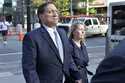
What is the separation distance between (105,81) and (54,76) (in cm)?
276

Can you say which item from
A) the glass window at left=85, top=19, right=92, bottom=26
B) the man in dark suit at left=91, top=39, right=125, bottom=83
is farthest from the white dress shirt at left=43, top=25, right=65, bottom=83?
the glass window at left=85, top=19, right=92, bottom=26

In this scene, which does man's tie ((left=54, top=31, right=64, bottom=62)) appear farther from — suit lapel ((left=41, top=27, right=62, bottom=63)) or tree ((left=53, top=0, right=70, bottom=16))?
tree ((left=53, top=0, right=70, bottom=16))

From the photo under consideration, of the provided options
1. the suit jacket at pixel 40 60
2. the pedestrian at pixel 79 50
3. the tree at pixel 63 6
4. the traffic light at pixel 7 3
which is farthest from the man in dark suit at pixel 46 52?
the traffic light at pixel 7 3

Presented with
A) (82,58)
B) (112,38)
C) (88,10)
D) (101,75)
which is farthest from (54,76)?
(88,10)

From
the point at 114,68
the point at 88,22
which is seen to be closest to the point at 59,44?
the point at 114,68

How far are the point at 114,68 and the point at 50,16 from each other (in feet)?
9.46

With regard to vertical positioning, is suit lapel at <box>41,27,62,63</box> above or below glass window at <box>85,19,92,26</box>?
above

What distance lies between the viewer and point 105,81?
1677mm

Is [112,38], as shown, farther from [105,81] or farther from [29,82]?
[105,81]

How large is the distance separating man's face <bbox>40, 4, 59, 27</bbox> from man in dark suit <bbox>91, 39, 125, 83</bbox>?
9.15ft

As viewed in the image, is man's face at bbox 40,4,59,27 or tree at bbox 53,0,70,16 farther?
tree at bbox 53,0,70,16

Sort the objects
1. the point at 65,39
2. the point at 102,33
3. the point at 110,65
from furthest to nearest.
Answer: the point at 102,33 → the point at 65,39 → the point at 110,65

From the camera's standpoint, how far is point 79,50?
540 centimetres

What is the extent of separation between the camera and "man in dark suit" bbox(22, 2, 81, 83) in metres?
4.36
